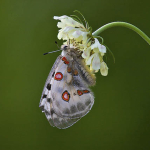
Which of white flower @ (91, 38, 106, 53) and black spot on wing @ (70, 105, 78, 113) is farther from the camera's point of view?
black spot on wing @ (70, 105, 78, 113)

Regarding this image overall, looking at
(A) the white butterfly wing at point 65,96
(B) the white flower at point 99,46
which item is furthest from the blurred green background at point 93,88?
(B) the white flower at point 99,46

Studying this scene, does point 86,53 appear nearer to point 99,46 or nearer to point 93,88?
point 99,46

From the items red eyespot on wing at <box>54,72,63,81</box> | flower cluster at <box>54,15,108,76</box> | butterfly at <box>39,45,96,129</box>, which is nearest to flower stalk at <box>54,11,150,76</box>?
flower cluster at <box>54,15,108,76</box>

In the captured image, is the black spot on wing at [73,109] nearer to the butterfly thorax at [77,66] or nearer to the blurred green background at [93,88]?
the butterfly thorax at [77,66]

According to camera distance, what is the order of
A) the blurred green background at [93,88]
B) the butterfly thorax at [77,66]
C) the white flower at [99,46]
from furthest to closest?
the blurred green background at [93,88] < the butterfly thorax at [77,66] < the white flower at [99,46]

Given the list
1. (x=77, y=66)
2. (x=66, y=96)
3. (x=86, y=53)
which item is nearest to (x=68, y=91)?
(x=66, y=96)

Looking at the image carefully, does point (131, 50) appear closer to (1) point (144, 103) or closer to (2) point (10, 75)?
(1) point (144, 103)

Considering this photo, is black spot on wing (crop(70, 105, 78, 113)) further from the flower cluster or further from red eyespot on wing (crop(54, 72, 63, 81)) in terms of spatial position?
the flower cluster
